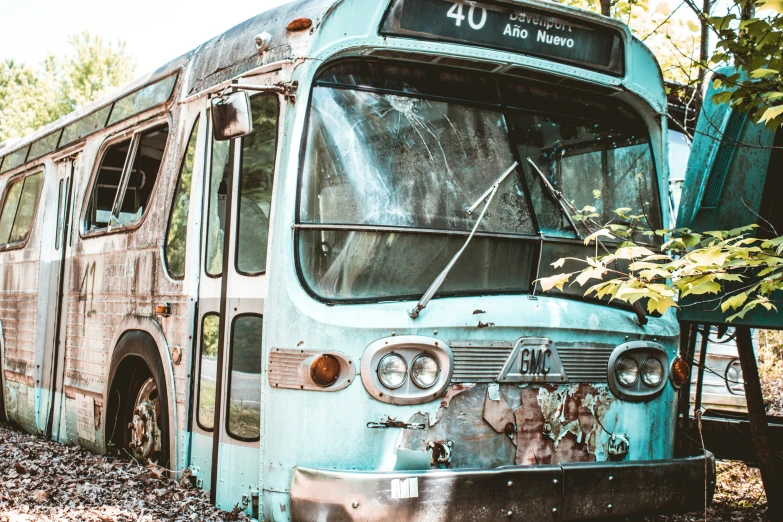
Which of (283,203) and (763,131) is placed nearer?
(283,203)

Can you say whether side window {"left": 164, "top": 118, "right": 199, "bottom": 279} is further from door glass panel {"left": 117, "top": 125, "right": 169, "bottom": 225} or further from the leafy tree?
the leafy tree

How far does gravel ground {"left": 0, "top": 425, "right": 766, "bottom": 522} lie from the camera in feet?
17.0

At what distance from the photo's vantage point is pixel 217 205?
5.18 meters

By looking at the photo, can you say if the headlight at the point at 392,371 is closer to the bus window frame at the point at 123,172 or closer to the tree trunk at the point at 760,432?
the bus window frame at the point at 123,172

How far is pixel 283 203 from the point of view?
14.4 feet

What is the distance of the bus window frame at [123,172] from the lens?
19.4 feet

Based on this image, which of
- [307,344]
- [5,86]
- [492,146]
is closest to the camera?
[307,344]

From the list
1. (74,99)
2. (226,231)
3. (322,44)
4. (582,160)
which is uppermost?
(74,99)

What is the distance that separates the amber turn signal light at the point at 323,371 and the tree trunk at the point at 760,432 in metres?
2.99

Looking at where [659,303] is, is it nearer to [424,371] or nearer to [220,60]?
[424,371]

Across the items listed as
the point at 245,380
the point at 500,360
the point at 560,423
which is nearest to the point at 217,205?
the point at 245,380

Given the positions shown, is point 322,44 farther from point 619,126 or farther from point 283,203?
point 619,126

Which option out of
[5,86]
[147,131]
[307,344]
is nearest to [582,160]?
[307,344]

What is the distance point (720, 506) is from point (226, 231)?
3.95m
